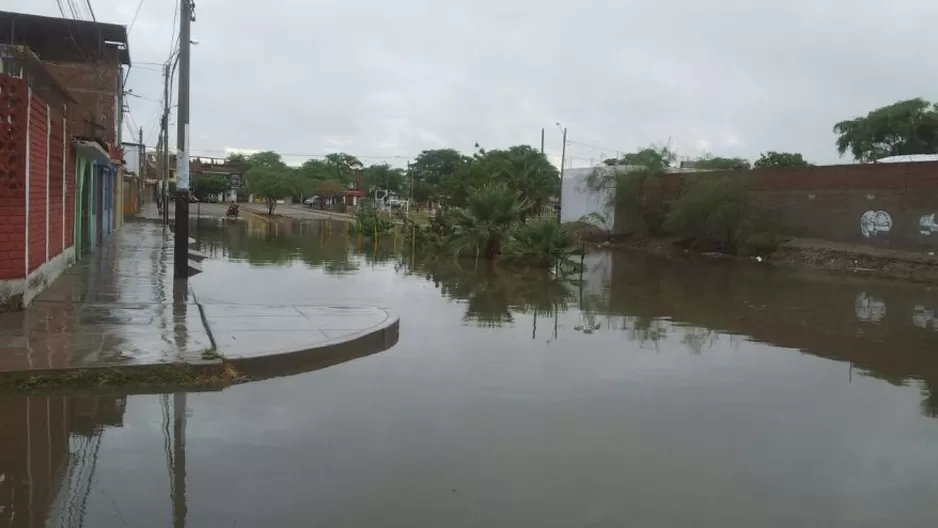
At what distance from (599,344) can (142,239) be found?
21.3m

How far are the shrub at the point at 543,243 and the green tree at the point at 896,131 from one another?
133 ft

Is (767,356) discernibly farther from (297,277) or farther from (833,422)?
(297,277)

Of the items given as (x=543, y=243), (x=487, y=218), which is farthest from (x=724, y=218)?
(x=543, y=243)

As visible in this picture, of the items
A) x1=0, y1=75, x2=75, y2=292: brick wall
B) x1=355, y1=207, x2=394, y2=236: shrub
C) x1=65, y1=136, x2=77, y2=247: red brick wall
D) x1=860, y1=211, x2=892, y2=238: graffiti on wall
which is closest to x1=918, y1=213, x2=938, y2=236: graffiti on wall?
x1=860, y1=211, x2=892, y2=238: graffiti on wall

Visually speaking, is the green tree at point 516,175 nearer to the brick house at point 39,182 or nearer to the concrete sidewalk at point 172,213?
the concrete sidewalk at point 172,213

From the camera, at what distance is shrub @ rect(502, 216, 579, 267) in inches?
961

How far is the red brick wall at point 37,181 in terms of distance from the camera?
11.9 metres

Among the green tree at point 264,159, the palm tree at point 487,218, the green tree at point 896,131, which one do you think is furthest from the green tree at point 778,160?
the green tree at point 264,159

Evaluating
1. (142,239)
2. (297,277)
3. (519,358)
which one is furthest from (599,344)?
(142,239)

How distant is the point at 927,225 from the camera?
29.9 m

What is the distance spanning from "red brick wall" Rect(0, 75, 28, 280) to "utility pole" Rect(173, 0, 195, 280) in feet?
13.5

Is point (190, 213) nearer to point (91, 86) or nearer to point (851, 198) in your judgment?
point (91, 86)

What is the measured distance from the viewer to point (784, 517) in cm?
514

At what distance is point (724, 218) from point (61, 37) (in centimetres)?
3742
